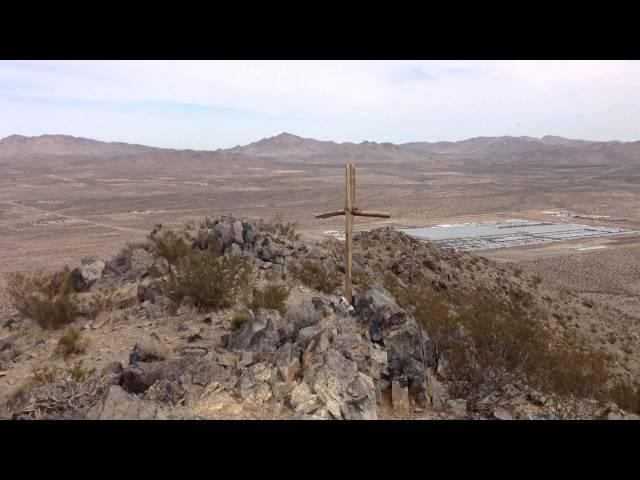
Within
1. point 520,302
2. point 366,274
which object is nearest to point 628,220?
point 520,302

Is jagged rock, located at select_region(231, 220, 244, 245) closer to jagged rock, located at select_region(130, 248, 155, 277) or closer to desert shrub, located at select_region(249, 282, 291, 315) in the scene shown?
jagged rock, located at select_region(130, 248, 155, 277)

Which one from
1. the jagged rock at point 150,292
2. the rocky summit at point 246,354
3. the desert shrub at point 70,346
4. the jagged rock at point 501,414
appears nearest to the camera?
the rocky summit at point 246,354

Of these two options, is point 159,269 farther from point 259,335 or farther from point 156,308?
point 259,335

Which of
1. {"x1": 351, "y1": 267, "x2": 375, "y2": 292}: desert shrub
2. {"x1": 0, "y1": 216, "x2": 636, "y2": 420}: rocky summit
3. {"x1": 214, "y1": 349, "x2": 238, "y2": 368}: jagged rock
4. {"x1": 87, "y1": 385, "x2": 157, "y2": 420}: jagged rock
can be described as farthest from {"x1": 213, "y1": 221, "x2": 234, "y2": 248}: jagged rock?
{"x1": 87, "y1": 385, "x2": 157, "y2": 420}: jagged rock

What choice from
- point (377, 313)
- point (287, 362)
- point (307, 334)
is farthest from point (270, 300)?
point (287, 362)

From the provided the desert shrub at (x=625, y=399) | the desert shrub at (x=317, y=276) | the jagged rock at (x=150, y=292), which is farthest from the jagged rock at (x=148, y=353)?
the desert shrub at (x=625, y=399)

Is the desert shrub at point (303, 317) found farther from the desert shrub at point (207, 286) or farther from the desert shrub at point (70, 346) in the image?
the desert shrub at point (70, 346)
